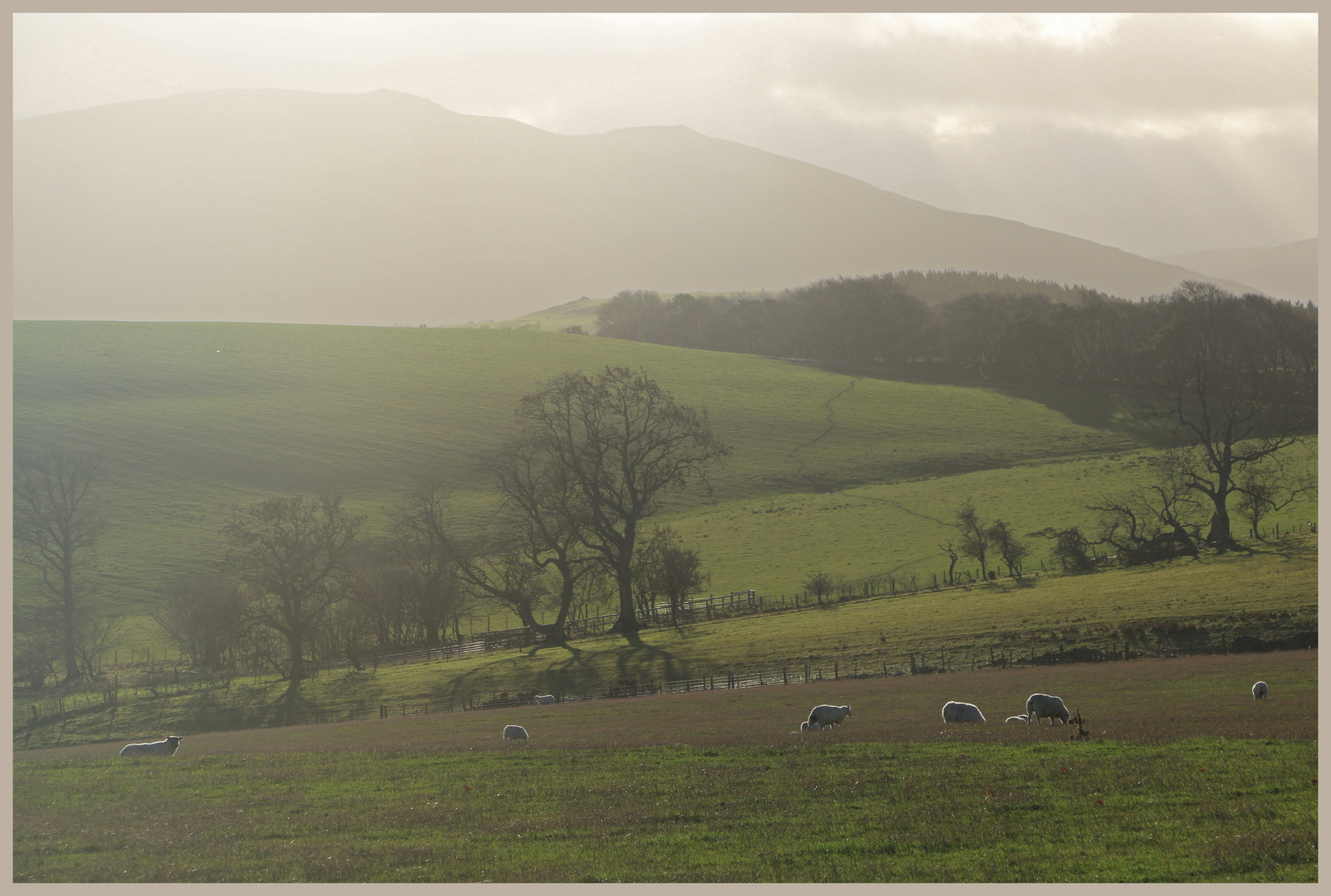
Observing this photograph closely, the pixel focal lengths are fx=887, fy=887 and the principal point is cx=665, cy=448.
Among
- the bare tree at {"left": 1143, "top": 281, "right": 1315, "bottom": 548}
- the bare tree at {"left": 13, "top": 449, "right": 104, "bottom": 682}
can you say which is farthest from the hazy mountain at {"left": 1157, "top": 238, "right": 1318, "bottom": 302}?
the bare tree at {"left": 13, "top": 449, "right": 104, "bottom": 682}

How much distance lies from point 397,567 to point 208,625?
14.3 m

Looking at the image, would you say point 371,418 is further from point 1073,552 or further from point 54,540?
point 1073,552

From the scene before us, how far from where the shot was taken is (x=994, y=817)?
458 inches

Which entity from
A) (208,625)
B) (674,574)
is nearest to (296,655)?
(208,625)

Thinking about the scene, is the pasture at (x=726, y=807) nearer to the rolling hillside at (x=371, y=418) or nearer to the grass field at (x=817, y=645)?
the grass field at (x=817, y=645)

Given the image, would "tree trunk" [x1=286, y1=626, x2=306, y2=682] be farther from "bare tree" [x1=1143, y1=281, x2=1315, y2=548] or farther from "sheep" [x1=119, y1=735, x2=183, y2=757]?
"bare tree" [x1=1143, y1=281, x2=1315, y2=548]

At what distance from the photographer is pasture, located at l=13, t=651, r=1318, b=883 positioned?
10.3 m

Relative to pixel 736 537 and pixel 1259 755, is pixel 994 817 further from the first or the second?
pixel 736 537

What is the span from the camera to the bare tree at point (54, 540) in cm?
4931

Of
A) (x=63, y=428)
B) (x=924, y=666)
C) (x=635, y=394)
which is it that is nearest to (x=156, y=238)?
(x=63, y=428)

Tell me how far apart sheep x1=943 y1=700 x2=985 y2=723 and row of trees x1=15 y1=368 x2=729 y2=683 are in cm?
2915

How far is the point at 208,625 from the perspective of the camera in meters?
43.1

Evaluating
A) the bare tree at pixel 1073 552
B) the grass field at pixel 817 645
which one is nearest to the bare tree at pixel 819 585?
the grass field at pixel 817 645

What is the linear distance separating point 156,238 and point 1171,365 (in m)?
104
